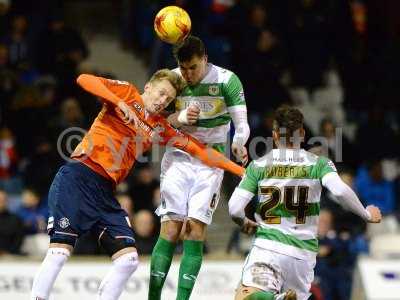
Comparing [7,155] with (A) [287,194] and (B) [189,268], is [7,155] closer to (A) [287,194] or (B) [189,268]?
Result: (B) [189,268]

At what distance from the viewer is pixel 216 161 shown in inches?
428

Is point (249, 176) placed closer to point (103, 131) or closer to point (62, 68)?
point (103, 131)

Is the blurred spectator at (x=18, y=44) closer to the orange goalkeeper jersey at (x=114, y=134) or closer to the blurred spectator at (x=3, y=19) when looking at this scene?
the blurred spectator at (x=3, y=19)

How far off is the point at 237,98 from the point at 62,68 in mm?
7174

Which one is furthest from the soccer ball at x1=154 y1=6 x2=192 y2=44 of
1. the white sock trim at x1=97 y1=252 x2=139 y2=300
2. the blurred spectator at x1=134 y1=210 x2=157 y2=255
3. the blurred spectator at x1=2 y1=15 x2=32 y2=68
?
the blurred spectator at x1=2 y1=15 x2=32 y2=68

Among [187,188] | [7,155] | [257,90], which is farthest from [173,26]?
[257,90]

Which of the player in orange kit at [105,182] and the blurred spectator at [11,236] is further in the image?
the blurred spectator at [11,236]

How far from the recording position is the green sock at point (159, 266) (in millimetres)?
10781

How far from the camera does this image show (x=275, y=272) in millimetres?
10172

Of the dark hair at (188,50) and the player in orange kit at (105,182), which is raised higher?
the dark hair at (188,50)

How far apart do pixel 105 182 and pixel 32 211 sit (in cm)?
570

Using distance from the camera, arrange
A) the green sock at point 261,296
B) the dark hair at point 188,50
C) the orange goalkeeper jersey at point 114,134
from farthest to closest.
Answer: the dark hair at point 188,50 → the orange goalkeeper jersey at point 114,134 → the green sock at point 261,296

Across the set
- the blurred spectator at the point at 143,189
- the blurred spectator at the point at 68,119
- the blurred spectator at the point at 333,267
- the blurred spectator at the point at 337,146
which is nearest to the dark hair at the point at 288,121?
the blurred spectator at the point at 333,267

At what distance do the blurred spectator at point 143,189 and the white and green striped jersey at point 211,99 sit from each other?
194 inches
